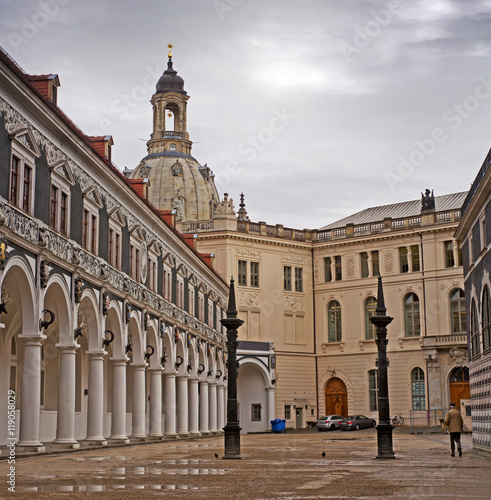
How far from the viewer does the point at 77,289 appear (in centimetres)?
2817

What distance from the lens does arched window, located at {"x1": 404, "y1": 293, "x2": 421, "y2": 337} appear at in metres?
67.8

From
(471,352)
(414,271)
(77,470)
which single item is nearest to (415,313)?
(414,271)

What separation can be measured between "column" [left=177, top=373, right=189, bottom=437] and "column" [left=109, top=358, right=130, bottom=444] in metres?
11.4

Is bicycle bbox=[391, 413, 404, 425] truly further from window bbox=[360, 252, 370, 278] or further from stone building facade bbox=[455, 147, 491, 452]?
stone building facade bbox=[455, 147, 491, 452]

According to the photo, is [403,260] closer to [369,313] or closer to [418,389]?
[369,313]

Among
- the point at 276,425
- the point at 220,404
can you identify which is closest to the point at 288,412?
the point at 276,425

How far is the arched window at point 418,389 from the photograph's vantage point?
65.8 m

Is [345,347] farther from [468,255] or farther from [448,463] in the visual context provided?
[448,463]

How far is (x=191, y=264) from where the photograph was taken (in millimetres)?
50969

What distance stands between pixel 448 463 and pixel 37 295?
12277 mm

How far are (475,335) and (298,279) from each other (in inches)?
1721

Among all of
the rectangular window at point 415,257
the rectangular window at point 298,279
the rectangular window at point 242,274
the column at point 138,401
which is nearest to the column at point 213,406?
the rectangular window at point 242,274

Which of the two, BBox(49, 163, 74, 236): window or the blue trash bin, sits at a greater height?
BBox(49, 163, 74, 236): window

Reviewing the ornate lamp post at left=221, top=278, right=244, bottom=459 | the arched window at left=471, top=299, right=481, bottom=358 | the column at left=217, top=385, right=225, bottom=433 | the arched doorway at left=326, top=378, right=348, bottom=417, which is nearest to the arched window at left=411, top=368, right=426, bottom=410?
the arched doorway at left=326, top=378, right=348, bottom=417
